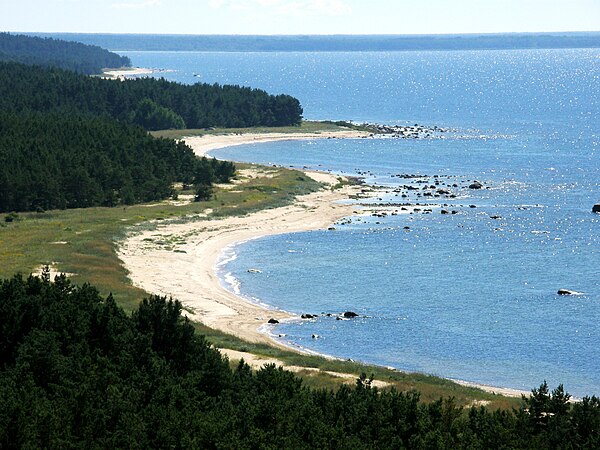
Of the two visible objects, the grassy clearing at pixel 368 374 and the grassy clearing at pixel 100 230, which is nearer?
the grassy clearing at pixel 368 374

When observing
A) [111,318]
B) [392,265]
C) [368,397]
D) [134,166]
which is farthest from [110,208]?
[368,397]

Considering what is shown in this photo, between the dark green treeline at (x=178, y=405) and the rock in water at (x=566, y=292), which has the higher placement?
the dark green treeline at (x=178, y=405)

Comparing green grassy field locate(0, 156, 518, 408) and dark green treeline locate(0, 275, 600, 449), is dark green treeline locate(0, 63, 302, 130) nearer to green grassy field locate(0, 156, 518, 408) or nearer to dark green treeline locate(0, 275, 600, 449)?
green grassy field locate(0, 156, 518, 408)

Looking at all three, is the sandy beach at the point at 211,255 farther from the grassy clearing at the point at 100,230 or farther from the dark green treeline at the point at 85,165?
the dark green treeline at the point at 85,165

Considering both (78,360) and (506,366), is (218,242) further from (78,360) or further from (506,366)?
(78,360)

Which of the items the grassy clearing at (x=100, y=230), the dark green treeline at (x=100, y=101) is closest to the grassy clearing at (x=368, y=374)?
the grassy clearing at (x=100, y=230)

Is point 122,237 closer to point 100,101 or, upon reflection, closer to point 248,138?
point 248,138

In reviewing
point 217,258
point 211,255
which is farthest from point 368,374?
point 211,255

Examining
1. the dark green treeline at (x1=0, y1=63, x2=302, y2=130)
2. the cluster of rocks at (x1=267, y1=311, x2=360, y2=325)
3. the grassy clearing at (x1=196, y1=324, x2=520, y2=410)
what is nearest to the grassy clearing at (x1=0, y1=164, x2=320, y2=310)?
the grassy clearing at (x1=196, y1=324, x2=520, y2=410)
